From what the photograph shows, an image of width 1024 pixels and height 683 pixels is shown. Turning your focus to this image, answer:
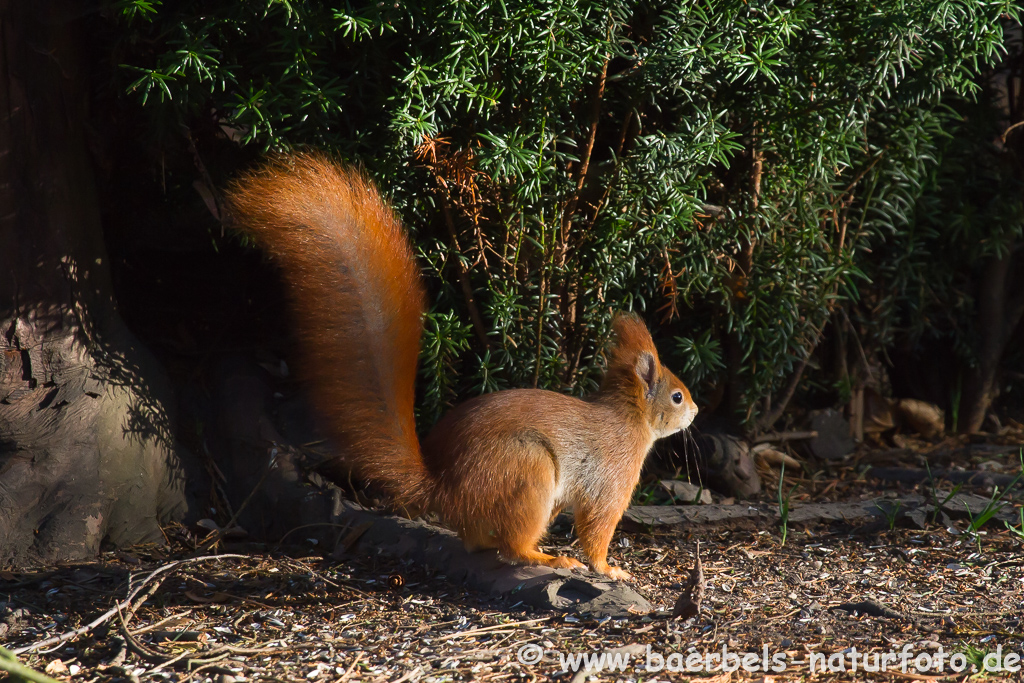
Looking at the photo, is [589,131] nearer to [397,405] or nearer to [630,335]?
[630,335]

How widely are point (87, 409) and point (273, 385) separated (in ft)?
2.56

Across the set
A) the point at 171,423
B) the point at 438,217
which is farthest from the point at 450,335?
the point at 171,423

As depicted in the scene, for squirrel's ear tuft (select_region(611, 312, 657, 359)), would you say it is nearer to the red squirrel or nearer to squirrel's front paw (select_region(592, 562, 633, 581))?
the red squirrel

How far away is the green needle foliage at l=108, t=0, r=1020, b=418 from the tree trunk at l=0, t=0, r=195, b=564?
0.90 ft

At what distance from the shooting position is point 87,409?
2.80 metres

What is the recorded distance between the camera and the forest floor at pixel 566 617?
1953mm

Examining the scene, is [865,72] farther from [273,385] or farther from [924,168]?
[273,385]

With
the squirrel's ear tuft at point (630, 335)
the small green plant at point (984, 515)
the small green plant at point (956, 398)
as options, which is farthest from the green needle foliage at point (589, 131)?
the small green plant at point (956, 398)

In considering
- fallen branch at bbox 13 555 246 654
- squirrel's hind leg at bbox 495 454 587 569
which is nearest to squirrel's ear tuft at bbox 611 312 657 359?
squirrel's hind leg at bbox 495 454 587 569

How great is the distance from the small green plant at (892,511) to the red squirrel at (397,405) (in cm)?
102

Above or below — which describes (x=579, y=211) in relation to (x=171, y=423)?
above

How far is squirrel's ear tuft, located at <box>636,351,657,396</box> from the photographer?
9.18 feet

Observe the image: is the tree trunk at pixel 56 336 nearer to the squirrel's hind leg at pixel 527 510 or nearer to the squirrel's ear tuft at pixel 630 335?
the squirrel's hind leg at pixel 527 510

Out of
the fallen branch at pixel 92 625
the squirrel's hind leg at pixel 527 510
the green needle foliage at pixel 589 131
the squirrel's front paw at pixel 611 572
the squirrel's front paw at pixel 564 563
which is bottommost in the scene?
the fallen branch at pixel 92 625
